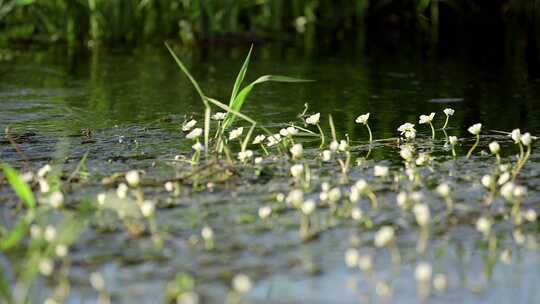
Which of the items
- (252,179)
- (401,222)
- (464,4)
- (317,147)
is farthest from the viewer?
(464,4)

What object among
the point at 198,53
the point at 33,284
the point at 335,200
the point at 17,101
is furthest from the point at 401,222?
the point at 198,53

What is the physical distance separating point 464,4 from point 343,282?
28.9 ft

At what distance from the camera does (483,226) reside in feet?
11.2

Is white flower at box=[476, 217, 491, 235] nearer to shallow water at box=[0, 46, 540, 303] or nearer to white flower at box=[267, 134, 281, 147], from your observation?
shallow water at box=[0, 46, 540, 303]

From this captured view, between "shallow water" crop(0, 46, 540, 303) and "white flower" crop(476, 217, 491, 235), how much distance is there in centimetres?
3

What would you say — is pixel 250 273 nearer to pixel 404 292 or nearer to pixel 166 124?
pixel 404 292

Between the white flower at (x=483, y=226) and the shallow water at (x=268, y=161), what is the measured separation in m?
0.03

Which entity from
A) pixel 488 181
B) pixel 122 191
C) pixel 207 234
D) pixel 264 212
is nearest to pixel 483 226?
pixel 488 181

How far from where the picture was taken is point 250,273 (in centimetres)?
323

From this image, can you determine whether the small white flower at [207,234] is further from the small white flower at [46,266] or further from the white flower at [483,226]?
the white flower at [483,226]

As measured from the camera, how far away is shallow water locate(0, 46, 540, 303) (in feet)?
10.5

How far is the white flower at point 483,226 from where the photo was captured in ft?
11.2

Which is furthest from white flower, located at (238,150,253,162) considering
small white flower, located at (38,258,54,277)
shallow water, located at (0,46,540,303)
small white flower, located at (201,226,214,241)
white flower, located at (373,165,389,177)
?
small white flower, located at (38,258,54,277)

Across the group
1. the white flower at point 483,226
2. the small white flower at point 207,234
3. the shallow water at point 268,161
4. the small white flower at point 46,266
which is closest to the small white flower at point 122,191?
the shallow water at point 268,161
